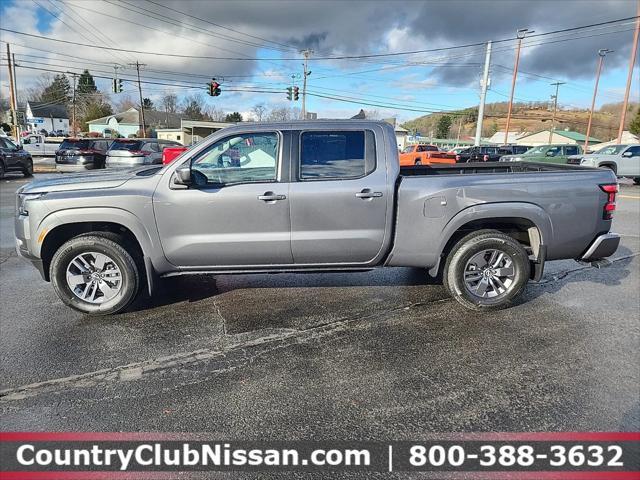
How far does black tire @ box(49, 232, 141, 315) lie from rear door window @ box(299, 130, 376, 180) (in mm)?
1888

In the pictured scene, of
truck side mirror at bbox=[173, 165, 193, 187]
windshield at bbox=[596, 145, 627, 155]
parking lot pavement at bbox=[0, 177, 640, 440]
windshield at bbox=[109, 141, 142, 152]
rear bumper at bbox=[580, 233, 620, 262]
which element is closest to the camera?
parking lot pavement at bbox=[0, 177, 640, 440]

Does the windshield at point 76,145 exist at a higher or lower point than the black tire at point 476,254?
higher

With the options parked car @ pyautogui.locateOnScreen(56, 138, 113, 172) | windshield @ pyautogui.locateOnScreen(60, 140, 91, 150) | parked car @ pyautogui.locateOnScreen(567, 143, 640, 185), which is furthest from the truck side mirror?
parked car @ pyautogui.locateOnScreen(567, 143, 640, 185)

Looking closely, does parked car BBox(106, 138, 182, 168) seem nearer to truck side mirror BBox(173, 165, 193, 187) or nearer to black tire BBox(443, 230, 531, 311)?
truck side mirror BBox(173, 165, 193, 187)

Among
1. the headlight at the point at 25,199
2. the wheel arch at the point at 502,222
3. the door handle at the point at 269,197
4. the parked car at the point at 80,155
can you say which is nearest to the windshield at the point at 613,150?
the wheel arch at the point at 502,222

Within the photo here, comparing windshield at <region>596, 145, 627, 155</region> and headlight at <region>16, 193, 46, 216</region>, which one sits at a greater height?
windshield at <region>596, 145, 627, 155</region>

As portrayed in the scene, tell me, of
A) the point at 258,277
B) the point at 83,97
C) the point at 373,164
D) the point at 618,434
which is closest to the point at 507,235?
the point at 373,164

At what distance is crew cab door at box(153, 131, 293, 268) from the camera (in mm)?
3982

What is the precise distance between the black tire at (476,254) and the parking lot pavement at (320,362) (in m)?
0.15

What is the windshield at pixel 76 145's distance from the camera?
21347mm

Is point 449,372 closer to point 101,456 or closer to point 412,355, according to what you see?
point 412,355

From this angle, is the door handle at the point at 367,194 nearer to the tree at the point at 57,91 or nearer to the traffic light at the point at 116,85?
the traffic light at the point at 116,85

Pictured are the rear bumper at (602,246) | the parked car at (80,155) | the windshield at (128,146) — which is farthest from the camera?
the parked car at (80,155)

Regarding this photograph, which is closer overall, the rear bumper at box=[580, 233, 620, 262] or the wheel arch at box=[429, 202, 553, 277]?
the wheel arch at box=[429, 202, 553, 277]
